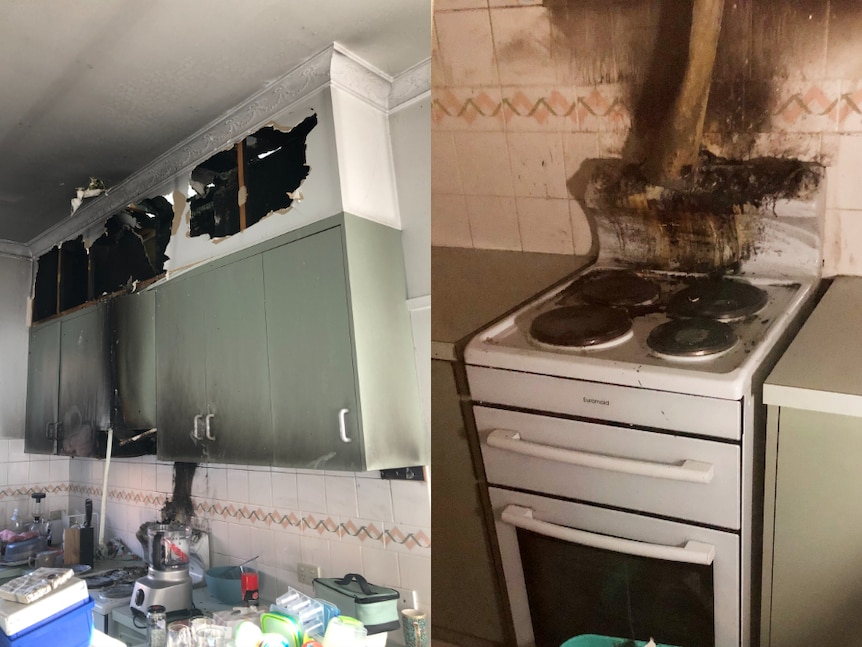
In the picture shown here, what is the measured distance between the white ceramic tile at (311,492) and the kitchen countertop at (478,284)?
1.86 feet

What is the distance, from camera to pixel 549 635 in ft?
1.76

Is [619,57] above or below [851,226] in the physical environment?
above

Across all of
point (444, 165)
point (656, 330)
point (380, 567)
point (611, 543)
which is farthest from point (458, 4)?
point (380, 567)

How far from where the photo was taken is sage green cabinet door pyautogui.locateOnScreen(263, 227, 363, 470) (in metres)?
0.96

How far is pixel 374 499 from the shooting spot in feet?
3.20

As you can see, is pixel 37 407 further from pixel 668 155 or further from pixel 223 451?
pixel 668 155

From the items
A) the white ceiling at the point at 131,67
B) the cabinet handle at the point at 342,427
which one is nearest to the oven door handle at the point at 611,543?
the cabinet handle at the point at 342,427

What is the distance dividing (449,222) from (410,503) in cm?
51

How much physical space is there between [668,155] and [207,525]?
1.06 meters

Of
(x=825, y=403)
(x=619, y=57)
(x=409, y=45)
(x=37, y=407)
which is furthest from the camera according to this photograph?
(x=37, y=407)

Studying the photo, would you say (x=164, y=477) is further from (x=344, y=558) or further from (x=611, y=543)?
(x=611, y=543)

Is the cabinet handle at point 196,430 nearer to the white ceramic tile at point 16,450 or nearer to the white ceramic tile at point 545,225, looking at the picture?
the white ceramic tile at point 16,450

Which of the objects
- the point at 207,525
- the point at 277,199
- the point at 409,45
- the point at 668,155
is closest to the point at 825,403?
the point at 668,155

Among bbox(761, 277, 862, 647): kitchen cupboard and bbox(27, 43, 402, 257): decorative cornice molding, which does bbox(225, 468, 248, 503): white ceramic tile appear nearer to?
bbox(27, 43, 402, 257): decorative cornice molding
